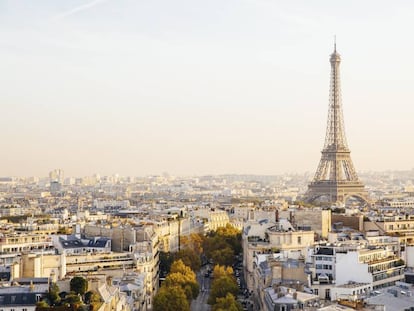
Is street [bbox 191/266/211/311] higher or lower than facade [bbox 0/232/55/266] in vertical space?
lower

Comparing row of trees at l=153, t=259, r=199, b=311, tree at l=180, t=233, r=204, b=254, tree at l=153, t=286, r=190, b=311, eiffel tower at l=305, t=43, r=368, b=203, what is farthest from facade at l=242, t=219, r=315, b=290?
eiffel tower at l=305, t=43, r=368, b=203

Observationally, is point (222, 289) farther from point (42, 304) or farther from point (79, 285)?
point (42, 304)

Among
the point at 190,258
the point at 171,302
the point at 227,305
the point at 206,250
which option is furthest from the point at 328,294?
the point at 206,250

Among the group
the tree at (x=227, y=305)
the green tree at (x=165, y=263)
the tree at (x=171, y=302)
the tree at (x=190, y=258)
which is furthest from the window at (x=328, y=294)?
the tree at (x=190, y=258)

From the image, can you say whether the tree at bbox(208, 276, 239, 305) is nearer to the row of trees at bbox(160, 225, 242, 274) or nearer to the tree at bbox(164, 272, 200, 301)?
the tree at bbox(164, 272, 200, 301)

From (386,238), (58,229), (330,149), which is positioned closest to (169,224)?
(58,229)

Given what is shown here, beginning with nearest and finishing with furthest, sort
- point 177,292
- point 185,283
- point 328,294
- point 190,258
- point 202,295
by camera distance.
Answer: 1. point 328,294
2. point 177,292
3. point 185,283
4. point 202,295
5. point 190,258

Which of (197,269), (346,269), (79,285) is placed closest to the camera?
(79,285)
